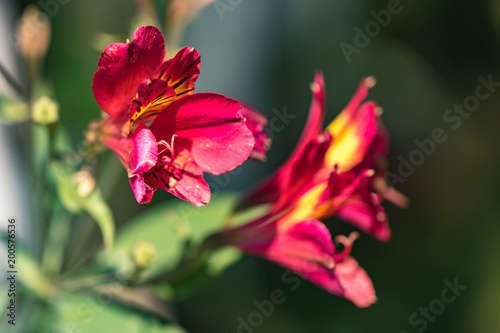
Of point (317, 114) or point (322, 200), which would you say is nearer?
point (322, 200)

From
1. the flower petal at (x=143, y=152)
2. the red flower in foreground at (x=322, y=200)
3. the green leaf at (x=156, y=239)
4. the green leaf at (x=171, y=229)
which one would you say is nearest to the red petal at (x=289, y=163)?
the red flower in foreground at (x=322, y=200)

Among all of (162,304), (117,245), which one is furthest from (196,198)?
(162,304)

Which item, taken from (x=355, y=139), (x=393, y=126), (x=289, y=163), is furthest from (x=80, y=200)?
(x=393, y=126)

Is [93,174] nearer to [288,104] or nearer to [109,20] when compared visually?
[109,20]

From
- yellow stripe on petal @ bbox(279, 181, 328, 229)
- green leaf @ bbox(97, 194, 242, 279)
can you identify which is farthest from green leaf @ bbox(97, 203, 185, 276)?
yellow stripe on petal @ bbox(279, 181, 328, 229)

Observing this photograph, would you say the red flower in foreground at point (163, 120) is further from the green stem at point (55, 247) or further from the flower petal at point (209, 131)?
the green stem at point (55, 247)

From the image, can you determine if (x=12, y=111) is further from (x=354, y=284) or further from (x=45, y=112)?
(x=354, y=284)
